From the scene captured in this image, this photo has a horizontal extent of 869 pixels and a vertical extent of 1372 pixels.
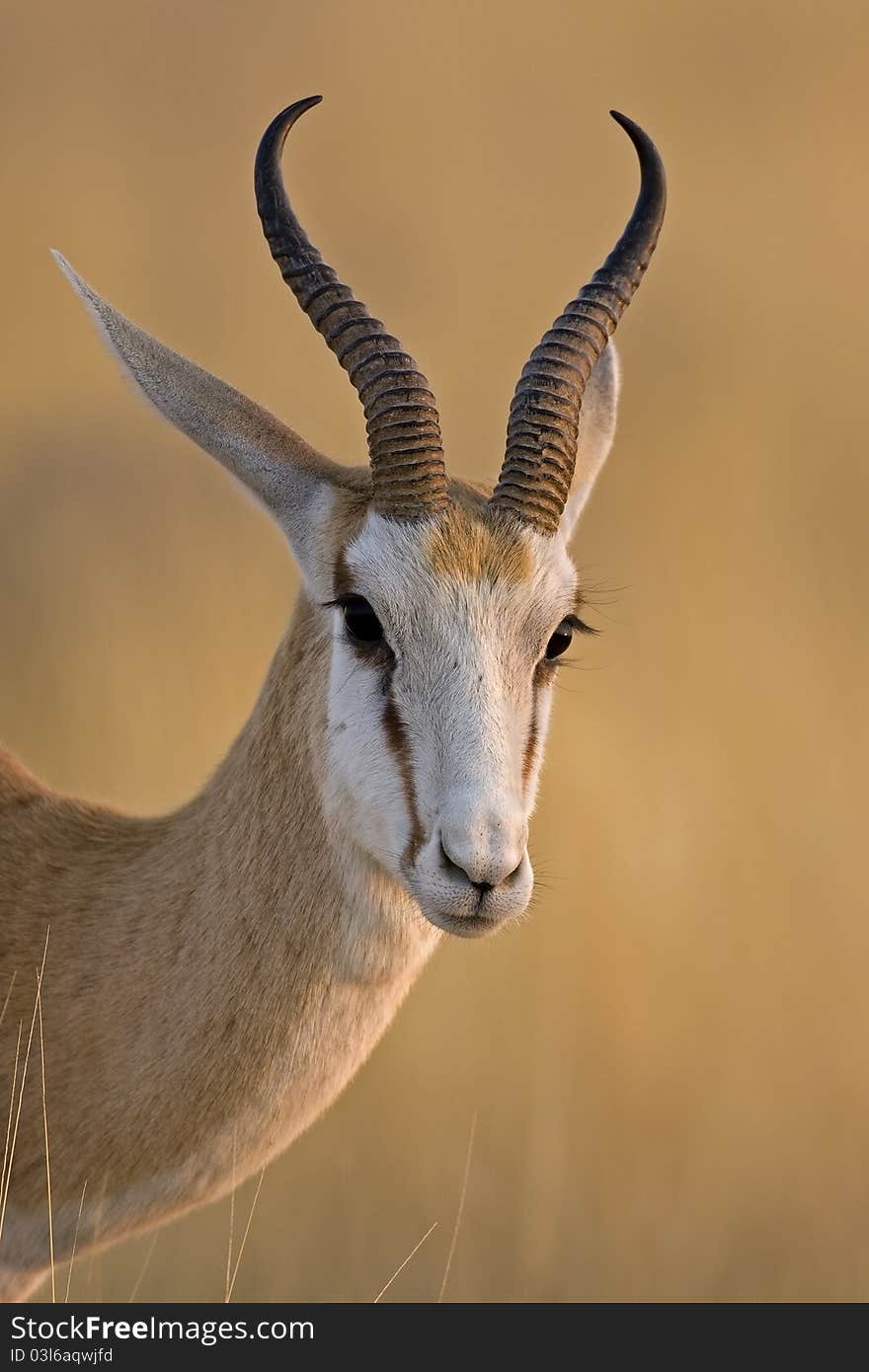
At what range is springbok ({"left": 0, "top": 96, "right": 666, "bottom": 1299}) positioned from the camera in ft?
14.3

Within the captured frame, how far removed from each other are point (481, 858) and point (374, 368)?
4.87 feet

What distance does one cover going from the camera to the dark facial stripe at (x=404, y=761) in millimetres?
4156

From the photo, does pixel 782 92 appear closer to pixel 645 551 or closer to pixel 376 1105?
pixel 645 551

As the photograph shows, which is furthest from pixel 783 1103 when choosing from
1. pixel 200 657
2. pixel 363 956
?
pixel 363 956

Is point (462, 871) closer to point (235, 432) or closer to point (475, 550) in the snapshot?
point (475, 550)

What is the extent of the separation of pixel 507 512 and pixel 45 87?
1058cm

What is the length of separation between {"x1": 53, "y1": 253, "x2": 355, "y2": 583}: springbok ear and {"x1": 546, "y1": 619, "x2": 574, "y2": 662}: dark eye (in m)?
0.65

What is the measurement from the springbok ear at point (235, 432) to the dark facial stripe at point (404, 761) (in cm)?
57

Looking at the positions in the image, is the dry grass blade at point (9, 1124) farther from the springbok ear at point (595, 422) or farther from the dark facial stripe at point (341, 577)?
the springbok ear at point (595, 422)

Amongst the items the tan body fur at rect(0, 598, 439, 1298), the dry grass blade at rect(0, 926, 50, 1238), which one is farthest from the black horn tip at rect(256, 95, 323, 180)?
the dry grass blade at rect(0, 926, 50, 1238)

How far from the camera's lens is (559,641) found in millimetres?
4652

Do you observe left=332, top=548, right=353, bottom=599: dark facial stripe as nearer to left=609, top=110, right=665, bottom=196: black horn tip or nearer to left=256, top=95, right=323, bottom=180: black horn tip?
left=256, top=95, right=323, bottom=180: black horn tip

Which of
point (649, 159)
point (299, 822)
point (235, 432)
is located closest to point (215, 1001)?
point (299, 822)

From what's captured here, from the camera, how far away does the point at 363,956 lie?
175 inches
